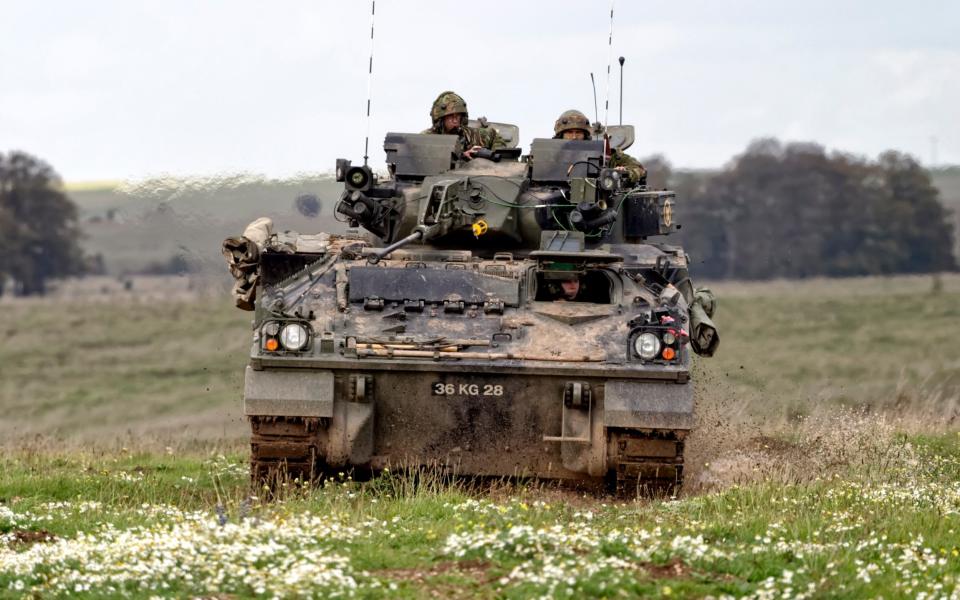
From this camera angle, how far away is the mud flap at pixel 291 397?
46.5 feet

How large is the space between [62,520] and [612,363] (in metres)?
3.98

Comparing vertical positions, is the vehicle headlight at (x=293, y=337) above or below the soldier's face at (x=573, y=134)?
below

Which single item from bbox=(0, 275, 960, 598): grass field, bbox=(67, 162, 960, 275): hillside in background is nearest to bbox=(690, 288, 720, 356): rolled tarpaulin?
bbox=(0, 275, 960, 598): grass field

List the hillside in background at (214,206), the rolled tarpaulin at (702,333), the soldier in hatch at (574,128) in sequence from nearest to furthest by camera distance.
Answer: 1. the rolled tarpaulin at (702,333)
2. the soldier in hatch at (574,128)
3. the hillside in background at (214,206)

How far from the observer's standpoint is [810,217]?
143 ft

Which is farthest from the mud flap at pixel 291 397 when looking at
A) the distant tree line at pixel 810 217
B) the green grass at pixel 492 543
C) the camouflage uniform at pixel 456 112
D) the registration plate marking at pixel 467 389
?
the distant tree line at pixel 810 217

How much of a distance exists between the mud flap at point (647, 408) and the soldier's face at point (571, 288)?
147 centimetres

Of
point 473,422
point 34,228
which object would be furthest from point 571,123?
point 34,228

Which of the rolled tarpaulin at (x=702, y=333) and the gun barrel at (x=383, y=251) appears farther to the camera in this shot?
the rolled tarpaulin at (x=702, y=333)

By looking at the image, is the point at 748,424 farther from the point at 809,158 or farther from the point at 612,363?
the point at 809,158

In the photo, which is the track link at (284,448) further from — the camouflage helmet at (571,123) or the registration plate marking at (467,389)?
the camouflage helmet at (571,123)

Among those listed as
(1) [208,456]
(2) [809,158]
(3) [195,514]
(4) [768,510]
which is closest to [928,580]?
(4) [768,510]

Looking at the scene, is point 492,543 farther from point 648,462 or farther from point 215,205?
point 215,205

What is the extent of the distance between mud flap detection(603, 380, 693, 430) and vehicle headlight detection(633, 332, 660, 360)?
0.87ft
